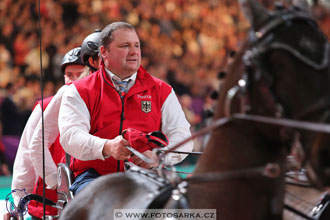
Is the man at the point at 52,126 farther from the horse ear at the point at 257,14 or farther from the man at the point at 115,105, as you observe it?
the horse ear at the point at 257,14

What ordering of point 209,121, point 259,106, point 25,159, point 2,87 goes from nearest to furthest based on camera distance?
point 259,106 < point 209,121 < point 25,159 < point 2,87

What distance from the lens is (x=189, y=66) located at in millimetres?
6609

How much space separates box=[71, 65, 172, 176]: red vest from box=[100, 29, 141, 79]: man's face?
0.08 m

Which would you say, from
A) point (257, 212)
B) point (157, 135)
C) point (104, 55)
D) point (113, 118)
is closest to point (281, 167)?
point (257, 212)

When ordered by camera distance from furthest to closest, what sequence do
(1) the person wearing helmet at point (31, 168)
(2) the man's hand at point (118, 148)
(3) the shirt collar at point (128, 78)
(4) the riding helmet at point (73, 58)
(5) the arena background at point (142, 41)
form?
(5) the arena background at point (142, 41) < (4) the riding helmet at point (73, 58) < (1) the person wearing helmet at point (31, 168) < (3) the shirt collar at point (128, 78) < (2) the man's hand at point (118, 148)

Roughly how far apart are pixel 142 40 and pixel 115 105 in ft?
14.4

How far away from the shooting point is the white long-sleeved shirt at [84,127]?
200 centimetres

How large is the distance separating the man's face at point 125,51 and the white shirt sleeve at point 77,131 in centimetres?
22

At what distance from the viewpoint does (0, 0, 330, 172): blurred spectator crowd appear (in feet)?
20.0

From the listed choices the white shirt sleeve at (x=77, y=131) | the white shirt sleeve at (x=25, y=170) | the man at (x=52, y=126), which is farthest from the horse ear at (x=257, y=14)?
the white shirt sleeve at (x=25, y=170)

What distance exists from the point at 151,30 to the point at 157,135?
4.88 meters

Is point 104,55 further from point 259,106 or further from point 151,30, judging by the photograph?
point 151,30

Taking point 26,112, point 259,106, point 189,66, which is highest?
point 259,106

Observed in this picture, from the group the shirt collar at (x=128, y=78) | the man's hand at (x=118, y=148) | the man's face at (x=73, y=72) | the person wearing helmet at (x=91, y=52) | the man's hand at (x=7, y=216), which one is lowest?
the man's hand at (x=7, y=216)
